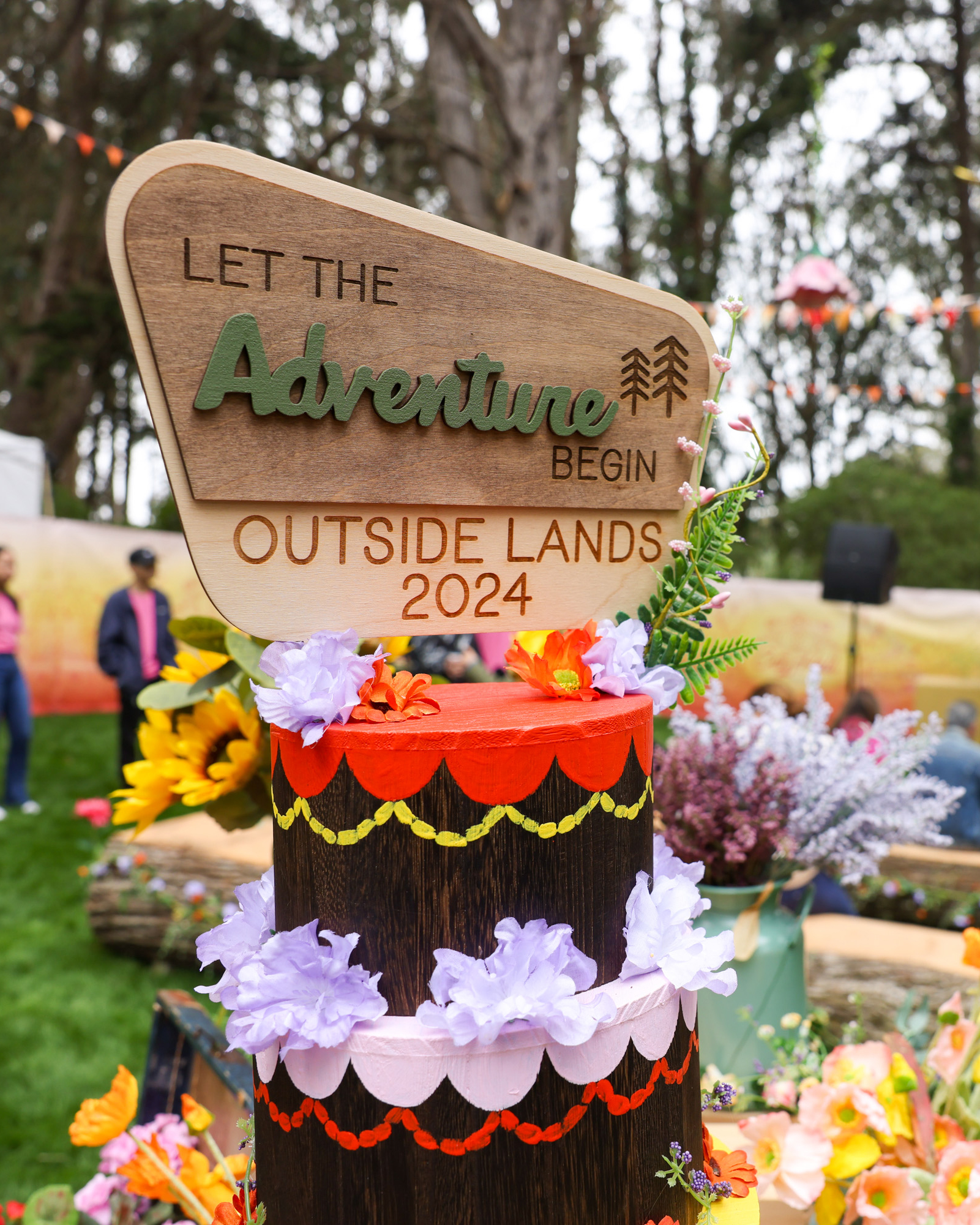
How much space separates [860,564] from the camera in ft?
20.4

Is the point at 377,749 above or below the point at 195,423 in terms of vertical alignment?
below

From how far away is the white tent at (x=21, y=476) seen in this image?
810 cm

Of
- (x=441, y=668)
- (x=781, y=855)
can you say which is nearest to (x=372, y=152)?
(x=441, y=668)

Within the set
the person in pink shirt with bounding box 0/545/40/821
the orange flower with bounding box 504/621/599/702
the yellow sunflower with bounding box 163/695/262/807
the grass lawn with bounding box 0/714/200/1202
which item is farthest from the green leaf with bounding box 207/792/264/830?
the person in pink shirt with bounding box 0/545/40/821

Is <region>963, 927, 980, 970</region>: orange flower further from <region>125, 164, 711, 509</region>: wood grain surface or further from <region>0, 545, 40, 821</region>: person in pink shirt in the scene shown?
<region>0, 545, 40, 821</region>: person in pink shirt

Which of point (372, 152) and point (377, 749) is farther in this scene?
point (372, 152)

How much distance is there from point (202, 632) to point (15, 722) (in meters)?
4.59

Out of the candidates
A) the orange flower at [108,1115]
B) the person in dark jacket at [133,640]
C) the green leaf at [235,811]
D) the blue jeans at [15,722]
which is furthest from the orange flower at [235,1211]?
the blue jeans at [15,722]

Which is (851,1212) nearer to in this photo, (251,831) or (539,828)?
(539,828)

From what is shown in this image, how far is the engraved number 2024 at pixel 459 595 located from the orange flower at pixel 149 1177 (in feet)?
2.33

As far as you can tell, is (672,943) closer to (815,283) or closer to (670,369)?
(670,369)

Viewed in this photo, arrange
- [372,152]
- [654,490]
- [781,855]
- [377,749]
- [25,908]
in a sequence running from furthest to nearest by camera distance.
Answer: [372,152] → [25,908] → [781,855] → [654,490] → [377,749]

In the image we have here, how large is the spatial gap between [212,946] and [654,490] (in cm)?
64

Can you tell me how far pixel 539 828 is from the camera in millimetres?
841
